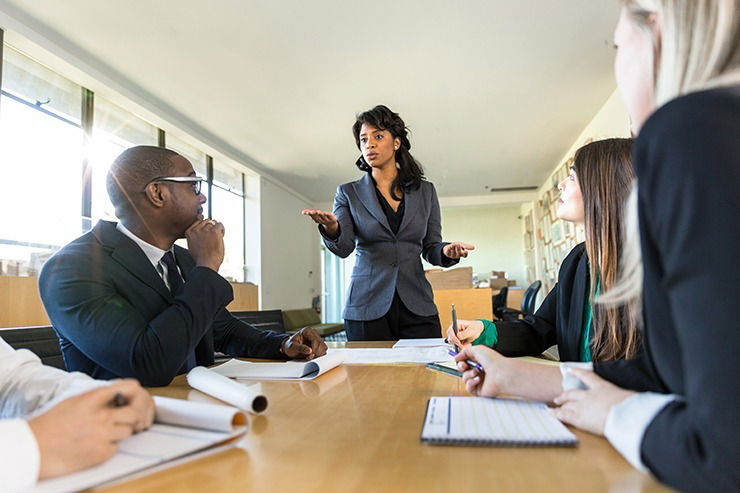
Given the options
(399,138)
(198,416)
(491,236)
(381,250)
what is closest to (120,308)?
(198,416)

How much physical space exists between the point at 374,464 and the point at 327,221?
1.46 metres

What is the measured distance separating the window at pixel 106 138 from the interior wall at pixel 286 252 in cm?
313

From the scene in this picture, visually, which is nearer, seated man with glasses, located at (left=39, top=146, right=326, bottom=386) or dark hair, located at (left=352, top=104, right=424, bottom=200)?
seated man with glasses, located at (left=39, top=146, right=326, bottom=386)

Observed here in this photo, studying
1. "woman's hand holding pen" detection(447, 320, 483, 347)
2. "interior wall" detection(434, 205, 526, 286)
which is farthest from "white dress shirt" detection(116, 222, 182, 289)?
"interior wall" detection(434, 205, 526, 286)

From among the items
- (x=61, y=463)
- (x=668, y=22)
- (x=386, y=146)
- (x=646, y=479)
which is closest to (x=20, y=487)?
(x=61, y=463)

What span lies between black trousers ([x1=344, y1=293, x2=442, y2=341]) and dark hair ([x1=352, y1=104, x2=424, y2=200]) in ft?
1.67

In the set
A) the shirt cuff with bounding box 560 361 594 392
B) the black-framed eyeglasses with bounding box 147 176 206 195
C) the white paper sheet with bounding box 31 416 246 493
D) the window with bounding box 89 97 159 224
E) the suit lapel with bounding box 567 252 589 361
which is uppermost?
the window with bounding box 89 97 159 224

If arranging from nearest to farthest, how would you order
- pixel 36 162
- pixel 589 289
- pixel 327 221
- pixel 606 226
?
pixel 606 226, pixel 589 289, pixel 327 221, pixel 36 162

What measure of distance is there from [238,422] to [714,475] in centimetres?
51

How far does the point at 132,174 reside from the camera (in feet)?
→ 4.38

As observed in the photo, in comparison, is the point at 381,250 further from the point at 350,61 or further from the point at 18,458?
the point at 350,61

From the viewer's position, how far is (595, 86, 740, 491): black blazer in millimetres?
381

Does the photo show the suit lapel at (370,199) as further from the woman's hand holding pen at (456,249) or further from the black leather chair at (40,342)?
the black leather chair at (40,342)

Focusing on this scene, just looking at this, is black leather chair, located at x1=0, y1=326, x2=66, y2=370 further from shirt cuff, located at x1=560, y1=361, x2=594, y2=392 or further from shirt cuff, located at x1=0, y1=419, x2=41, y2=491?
shirt cuff, located at x1=560, y1=361, x2=594, y2=392
